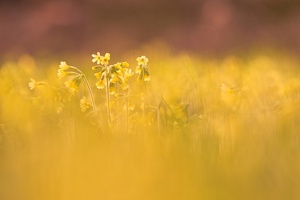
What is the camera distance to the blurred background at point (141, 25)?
18.1 feet

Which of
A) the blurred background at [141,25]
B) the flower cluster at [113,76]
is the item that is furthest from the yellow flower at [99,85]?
the blurred background at [141,25]

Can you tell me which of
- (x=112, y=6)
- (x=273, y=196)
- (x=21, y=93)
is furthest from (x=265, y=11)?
(x=273, y=196)

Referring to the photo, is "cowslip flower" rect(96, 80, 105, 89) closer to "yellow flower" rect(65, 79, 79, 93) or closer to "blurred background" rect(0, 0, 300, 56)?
"yellow flower" rect(65, 79, 79, 93)

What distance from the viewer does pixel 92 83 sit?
8.96 feet

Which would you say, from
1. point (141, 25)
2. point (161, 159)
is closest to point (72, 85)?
point (161, 159)

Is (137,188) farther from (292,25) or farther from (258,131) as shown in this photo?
(292,25)

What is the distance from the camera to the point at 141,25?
19.2ft

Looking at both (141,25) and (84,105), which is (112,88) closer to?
(84,105)

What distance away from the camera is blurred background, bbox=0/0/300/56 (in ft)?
18.1

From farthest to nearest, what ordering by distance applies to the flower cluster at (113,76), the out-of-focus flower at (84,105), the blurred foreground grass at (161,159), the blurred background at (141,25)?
1. the blurred background at (141,25)
2. the out-of-focus flower at (84,105)
3. the flower cluster at (113,76)
4. the blurred foreground grass at (161,159)

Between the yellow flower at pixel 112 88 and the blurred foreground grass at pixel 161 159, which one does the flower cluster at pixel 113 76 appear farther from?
the blurred foreground grass at pixel 161 159

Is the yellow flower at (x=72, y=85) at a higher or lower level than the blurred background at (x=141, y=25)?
lower

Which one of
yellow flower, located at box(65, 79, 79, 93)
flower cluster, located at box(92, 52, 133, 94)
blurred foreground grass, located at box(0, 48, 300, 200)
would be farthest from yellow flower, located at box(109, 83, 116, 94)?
blurred foreground grass, located at box(0, 48, 300, 200)

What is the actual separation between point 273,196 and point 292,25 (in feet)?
16.5
